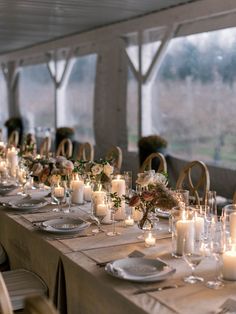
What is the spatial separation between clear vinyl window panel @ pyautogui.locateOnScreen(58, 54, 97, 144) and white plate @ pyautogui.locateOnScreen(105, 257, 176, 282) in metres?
7.11

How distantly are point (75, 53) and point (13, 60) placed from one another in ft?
12.4

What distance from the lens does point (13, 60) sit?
12.9 metres

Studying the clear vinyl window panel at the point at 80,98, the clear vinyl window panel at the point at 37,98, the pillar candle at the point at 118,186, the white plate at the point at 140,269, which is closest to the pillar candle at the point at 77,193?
the pillar candle at the point at 118,186

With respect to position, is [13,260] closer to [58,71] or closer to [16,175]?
[16,175]

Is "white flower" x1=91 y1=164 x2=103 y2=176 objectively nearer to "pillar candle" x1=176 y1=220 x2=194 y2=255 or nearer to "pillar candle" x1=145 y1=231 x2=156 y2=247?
"pillar candle" x1=145 y1=231 x2=156 y2=247

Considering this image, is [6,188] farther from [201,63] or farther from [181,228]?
[201,63]

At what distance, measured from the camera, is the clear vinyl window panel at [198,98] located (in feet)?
20.2

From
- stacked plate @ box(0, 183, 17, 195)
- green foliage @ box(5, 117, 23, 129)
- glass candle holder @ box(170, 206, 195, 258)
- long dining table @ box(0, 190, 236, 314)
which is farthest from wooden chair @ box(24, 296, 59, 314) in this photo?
green foliage @ box(5, 117, 23, 129)

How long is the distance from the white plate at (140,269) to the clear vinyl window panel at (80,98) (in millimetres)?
7112

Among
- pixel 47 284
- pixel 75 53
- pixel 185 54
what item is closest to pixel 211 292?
pixel 47 284

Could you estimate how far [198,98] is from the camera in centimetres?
671

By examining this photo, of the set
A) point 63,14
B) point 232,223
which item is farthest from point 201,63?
point 232,223

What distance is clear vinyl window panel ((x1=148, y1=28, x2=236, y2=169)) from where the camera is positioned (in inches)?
243

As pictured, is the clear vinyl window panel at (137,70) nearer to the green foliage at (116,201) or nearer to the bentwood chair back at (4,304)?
the green foliage at (116,201)
